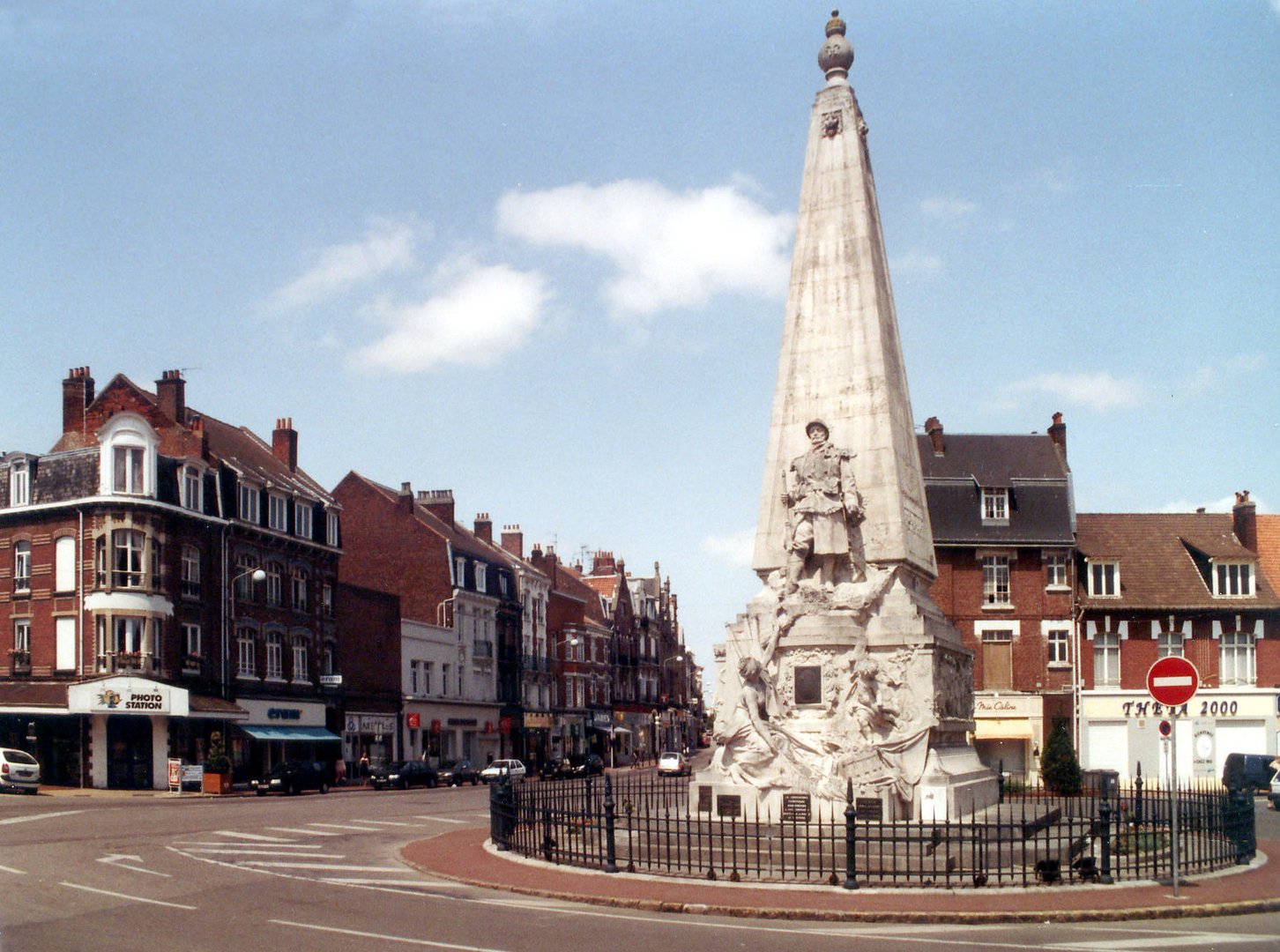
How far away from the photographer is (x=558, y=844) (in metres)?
20.7

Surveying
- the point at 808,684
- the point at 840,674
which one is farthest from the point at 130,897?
the point at 840,674

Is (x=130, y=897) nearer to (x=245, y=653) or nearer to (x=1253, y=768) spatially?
(x=245, y=653)

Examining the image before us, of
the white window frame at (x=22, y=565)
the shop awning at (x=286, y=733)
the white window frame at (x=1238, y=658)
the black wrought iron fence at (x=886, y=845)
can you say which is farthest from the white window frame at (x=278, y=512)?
the white window frame at (x=1238, y=658)

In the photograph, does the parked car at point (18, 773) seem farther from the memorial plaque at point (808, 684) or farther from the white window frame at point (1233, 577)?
the white window frame at point (1233, 577)

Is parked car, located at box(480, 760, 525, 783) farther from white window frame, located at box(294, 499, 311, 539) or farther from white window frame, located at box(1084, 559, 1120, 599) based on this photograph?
white window frame, located at box(1084, 559, 1120, 599)

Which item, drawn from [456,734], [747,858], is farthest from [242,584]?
[747,858]

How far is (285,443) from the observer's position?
61.2m

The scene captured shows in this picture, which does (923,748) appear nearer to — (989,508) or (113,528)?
(989,508)

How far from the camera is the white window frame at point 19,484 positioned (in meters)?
48.2

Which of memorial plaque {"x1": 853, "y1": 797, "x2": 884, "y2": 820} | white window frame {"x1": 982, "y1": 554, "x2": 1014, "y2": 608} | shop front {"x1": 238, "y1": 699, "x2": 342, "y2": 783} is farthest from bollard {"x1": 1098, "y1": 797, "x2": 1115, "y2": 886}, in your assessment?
shop front {"x1": 238, "y1": 699, "x2": 342, "y2": 783}

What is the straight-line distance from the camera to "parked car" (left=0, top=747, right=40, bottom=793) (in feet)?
130

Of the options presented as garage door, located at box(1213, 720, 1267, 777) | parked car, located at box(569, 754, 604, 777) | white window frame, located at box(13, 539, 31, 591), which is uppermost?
white window frame, located at box(13, 539, 31, 591)

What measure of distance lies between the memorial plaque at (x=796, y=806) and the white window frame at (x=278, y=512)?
3707cm

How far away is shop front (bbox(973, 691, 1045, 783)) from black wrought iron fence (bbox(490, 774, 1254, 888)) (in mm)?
26515
